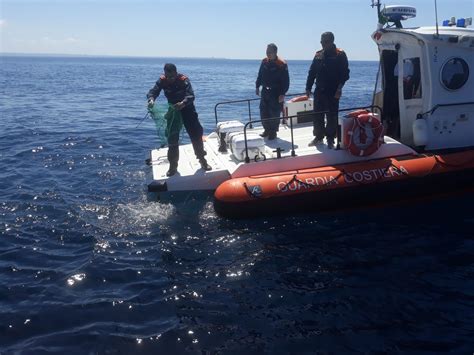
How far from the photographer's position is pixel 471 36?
7.23 meters

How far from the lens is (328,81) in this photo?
7.55 metres

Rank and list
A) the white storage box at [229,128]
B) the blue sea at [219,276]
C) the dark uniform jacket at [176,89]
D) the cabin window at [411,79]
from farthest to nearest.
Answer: the white storage box at [229,128] → the cabin window at [411,79] → the dark uniform jacket at [176,89] → the blue sea at [219,276]

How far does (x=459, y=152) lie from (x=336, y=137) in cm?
207

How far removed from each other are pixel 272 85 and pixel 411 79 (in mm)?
2506

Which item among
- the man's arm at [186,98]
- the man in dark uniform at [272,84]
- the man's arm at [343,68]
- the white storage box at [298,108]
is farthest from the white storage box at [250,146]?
the white storage box at [298,108]

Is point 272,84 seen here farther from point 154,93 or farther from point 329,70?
point 154,93

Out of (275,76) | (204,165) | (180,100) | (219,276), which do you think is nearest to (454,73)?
(275,76)

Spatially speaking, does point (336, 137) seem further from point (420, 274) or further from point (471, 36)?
point (420, 274)

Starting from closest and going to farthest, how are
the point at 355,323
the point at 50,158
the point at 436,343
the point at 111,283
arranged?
the point at 436,343, the point at 355,323, the point at 111,283, the point at 50,158

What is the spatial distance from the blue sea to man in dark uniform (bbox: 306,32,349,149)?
63.6 inches

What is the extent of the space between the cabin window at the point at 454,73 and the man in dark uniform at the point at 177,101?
430cm

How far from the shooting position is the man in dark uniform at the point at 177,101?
702cm

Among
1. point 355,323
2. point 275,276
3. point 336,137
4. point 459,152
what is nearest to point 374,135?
point 336,137

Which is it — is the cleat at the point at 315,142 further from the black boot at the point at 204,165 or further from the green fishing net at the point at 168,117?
the green fishing net at the point at 168,117
